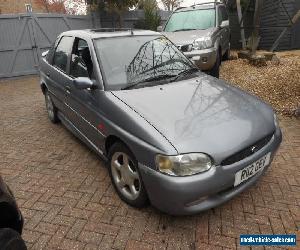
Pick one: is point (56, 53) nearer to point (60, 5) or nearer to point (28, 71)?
point (28, 71)

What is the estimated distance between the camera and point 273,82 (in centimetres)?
688

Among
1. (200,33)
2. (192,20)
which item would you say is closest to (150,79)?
(200,33)

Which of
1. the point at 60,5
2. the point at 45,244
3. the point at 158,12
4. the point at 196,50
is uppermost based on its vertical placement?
the point at 60,5

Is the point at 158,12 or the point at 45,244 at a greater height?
the point at 158,12

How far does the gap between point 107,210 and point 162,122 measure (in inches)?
46.5

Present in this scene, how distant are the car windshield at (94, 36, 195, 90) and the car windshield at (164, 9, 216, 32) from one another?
15.2ft

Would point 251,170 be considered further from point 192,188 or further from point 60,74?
point 60,74

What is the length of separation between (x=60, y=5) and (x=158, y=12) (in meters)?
19.4

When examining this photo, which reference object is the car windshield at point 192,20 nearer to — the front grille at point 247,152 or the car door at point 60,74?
the car door at point 60,74

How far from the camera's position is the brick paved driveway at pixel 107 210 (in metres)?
2.81

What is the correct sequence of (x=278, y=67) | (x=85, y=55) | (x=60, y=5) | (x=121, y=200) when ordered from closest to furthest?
1. (x=121, y=200)
2. (x=85, y=55)
3. (x=278, y=67)
4. (x=60, y=5)

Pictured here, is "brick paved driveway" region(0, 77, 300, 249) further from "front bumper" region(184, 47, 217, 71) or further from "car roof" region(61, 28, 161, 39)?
"front bumper" region(184, 47, 217, 71)

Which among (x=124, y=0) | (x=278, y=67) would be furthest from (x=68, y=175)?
(x=124, y=0)

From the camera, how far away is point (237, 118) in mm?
2949
